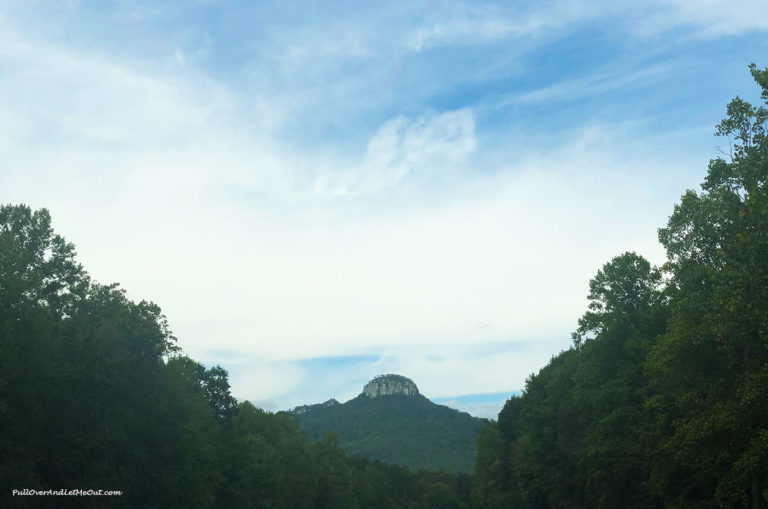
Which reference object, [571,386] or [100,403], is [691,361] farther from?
[571,386]

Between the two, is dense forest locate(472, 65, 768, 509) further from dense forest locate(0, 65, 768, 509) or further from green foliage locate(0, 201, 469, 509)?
green foliage locate(0, 201, 469, 509)

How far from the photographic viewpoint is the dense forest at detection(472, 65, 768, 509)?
69.8ft

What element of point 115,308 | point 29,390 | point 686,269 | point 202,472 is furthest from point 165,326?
point 686,269

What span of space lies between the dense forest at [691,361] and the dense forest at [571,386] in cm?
9

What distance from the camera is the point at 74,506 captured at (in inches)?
1305

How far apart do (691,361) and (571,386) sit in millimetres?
32397

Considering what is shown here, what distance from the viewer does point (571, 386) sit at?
187 ft

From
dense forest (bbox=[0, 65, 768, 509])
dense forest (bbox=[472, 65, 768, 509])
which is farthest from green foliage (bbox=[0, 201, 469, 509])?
dense forest (bbox=[472, 65, 768, 509])

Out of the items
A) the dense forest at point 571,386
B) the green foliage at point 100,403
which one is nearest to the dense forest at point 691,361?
the dense forest at point 571,386

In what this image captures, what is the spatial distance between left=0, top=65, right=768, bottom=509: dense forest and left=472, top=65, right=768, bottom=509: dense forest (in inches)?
3.6

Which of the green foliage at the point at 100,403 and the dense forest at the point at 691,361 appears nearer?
the dense forest at the point at 691,361

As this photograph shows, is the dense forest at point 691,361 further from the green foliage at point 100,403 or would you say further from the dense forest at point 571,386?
the green foliage at point 100,403

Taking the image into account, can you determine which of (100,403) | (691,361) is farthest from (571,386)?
(100,403)

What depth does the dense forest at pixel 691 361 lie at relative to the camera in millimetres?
21266
